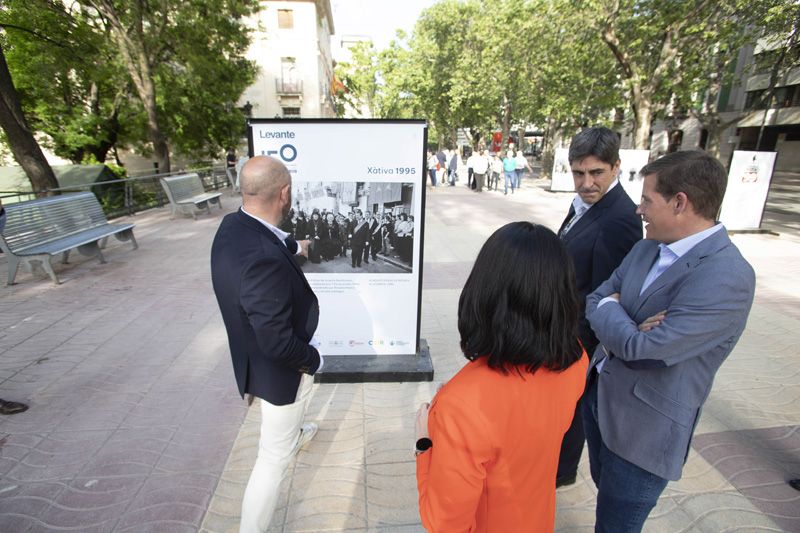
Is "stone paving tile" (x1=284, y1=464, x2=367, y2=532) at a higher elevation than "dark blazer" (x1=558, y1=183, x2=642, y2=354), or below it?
below

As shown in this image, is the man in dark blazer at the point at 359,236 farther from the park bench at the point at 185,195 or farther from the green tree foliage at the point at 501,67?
the green tree foliage at the point at 501,67

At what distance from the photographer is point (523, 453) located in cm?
116

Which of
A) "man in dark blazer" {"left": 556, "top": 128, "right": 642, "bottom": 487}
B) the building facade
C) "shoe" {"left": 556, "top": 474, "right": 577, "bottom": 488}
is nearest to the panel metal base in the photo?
"shoe" {"left": 556, "top": 474, "right": 577, "bottom": 488}

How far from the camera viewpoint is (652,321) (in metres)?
1.47

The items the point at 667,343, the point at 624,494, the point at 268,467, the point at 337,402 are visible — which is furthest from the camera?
the point at 337,402

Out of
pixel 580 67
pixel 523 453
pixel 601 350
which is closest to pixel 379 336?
pixel 601 350

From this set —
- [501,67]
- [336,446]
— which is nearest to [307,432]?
[336,446]

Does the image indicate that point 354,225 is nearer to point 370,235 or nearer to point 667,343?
point 370,235

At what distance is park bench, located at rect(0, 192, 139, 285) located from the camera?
19.7 ft

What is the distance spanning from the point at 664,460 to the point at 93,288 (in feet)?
23.3

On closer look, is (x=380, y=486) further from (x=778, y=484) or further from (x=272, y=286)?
(x=778, y=484)

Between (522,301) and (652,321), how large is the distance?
68 cm

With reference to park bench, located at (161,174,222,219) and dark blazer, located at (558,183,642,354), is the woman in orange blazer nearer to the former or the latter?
dark blazer, located at (558,183,642,354)

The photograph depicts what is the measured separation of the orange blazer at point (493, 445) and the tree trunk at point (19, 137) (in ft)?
33.8
